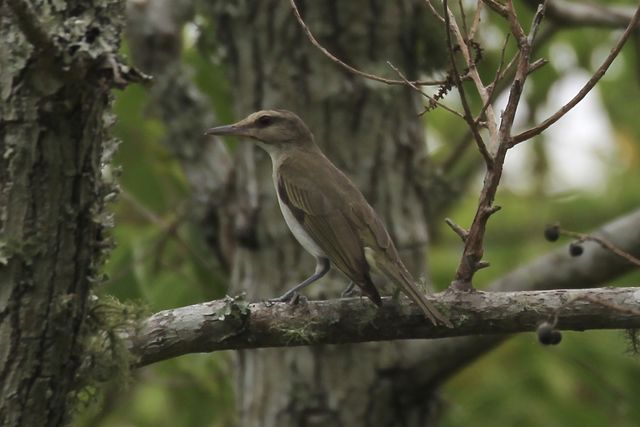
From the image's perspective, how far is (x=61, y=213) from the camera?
10.2ft

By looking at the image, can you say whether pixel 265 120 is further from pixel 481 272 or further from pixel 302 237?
pixel 481 272

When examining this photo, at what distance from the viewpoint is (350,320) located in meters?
3.88

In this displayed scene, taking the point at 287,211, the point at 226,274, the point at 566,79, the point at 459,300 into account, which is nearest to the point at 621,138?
the point at 566,79

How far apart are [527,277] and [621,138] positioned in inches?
172

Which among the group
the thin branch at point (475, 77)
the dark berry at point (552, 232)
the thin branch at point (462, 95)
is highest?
the thin branch at point (475, 77)

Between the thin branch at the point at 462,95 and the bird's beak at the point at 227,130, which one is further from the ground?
the bird's beak at the point at 227,130

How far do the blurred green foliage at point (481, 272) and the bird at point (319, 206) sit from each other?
1088mm

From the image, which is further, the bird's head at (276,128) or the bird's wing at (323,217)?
the bird's head at (276,128)

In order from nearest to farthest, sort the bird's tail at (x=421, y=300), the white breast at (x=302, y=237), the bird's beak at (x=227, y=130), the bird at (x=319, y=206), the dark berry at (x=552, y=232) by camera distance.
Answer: the bird's tail at (x=421, y=300)
the dark berry at (x=552, y=232)
the bird at (x=319, y=206)
the white breast at (x=302, y=237)
the bird's beak at (x=227, y=130)

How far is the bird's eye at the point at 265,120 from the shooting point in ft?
20.0

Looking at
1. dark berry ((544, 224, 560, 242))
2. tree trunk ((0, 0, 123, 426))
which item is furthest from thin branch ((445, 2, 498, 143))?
tree trunk ((0, 0, 123, 426))

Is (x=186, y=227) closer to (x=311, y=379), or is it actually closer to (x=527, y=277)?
(x=311, y=379)

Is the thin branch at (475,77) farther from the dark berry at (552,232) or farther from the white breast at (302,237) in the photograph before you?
the white breast at (302,237)

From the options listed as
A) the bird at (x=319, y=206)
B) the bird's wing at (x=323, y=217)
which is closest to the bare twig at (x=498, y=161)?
the bird at (x=319, y=206)
